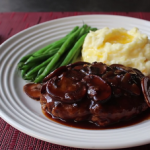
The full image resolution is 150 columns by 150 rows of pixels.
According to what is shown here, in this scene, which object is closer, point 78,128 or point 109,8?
point 78,128

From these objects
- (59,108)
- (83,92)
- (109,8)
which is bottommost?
(109,8)

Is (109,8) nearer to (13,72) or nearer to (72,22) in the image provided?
(72,22)

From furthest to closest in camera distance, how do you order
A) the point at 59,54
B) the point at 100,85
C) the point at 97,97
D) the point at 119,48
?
the point at 59,54, the point at 119,48, the point at 100,85, the point at 97,97

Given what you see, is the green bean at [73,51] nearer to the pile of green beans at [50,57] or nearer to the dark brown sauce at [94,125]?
the pile of green beans at [50,57]

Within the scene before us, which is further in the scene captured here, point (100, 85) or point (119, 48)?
point (119, 48)

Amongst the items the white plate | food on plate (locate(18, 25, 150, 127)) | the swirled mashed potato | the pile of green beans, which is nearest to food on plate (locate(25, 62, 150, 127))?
food on plate (locate(18, 25, 150, 127))

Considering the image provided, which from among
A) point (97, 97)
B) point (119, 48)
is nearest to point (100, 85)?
point (97, 97)

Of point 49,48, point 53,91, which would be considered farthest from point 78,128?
point 49,48

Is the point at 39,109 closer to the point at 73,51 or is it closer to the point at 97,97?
the point at 97,97
